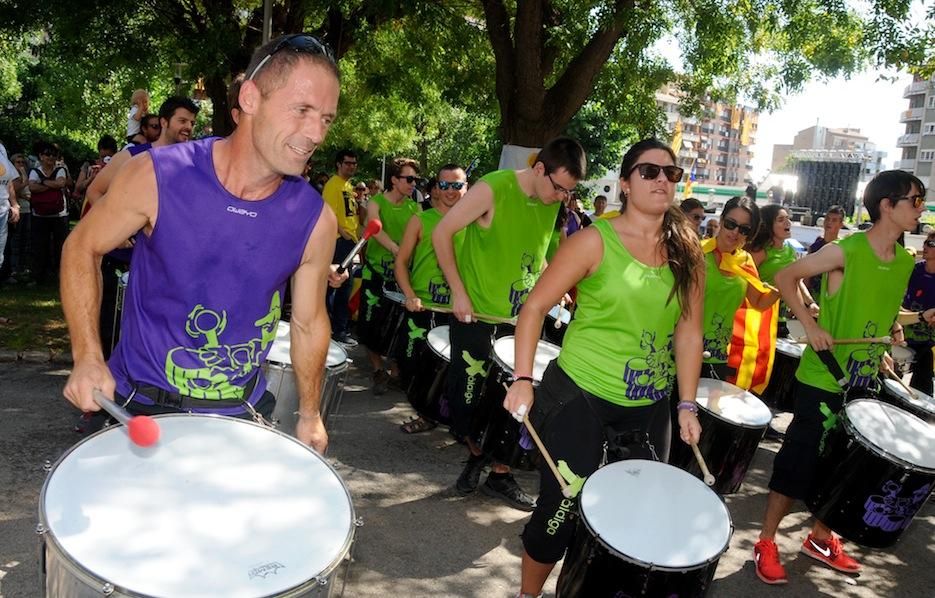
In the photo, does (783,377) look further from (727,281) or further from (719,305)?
(727,281)

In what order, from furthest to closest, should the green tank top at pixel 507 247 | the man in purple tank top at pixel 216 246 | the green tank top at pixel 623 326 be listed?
the green tank top at pixel 507 247, the green tank top at pixel 623 326, the man in purple tank top at pixel 216 246

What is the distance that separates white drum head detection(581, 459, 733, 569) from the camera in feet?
9.21

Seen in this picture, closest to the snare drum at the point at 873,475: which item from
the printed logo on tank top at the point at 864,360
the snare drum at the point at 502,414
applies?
the printed logo on tank top at the point at 864,360

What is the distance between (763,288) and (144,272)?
4.27 meters

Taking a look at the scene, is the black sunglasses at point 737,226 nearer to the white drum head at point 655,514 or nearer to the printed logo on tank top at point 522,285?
the printed logo on tank top at point 522,285

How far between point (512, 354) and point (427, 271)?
2.20 metres

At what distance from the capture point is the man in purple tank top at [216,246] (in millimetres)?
2439

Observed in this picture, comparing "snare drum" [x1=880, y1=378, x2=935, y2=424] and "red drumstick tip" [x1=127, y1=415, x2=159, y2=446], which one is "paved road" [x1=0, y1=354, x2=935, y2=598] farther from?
"red drumstick tip" [x1=127, y1=415, x2=159, y2=446]

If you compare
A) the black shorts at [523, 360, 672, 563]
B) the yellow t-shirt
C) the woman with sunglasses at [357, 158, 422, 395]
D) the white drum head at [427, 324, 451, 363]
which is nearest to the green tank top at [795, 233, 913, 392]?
the black shorts at [523, 360, 672, 563]

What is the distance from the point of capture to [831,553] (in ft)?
15.8

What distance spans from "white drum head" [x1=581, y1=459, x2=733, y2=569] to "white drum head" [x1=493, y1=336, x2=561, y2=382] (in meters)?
1.33

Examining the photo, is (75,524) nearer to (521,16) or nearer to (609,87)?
(521,16)

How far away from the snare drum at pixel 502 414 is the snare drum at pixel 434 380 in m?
0.58

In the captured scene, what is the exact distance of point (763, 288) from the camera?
18.7ft
